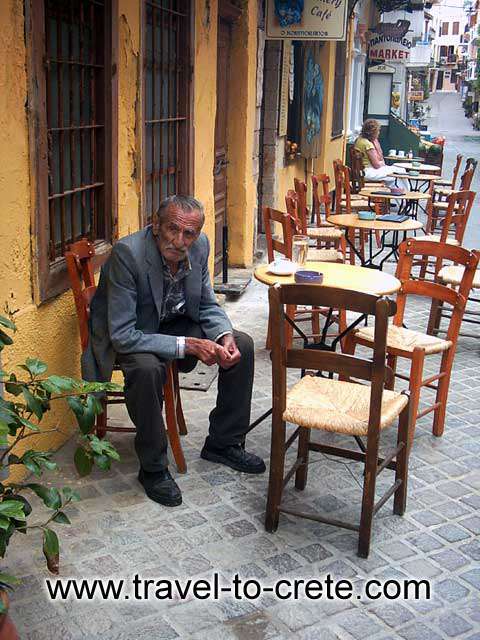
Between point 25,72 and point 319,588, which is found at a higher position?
point 25,72

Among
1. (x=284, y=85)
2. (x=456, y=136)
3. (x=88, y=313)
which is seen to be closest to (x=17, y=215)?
(x=88, y=313)

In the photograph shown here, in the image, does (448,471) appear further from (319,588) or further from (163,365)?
(163,365)

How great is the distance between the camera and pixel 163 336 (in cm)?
395

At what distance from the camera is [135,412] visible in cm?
384

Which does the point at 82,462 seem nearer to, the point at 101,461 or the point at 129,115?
the point at 101,461

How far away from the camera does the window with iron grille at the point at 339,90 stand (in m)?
14.9

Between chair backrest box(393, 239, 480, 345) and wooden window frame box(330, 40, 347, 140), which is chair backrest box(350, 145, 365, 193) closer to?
wooden window frame box(330, 40, 347, 140)

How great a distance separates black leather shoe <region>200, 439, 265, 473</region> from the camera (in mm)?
4230

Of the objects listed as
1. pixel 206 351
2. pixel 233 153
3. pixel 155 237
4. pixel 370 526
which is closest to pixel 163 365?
pixel 206 351

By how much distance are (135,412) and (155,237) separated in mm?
864

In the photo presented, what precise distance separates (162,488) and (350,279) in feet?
5.82

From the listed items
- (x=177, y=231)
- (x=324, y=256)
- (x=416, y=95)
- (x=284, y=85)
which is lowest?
(x=324, y=256)

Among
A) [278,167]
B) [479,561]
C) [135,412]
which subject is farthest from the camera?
[278,167]

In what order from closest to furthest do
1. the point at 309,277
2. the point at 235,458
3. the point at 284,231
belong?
the point at 235,458 → the point at 309,277 → the point at 284,231
